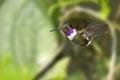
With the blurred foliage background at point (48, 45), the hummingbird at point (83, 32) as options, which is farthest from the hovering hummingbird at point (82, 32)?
the blurred foliage background at point (48, 45)

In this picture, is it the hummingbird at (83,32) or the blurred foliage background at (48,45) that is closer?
the hummingbird at (83,32)

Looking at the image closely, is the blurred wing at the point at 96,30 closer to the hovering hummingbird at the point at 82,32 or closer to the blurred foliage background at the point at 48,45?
the hovering hummingbird at the point at 82,32

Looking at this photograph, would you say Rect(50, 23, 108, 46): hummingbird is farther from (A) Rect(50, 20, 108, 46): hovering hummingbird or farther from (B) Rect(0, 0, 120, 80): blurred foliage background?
(B) Rect(0, 0, 120, 80): blurred foliage background

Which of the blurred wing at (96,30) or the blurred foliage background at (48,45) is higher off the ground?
the blurred foliage background at (48,45)

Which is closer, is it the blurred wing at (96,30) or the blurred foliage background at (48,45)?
the blurred wing at (96,30)

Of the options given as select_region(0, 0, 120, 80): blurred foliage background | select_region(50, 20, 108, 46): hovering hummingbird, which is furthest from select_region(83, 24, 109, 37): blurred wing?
select_region(0, 0, 120, 80): blurred foliage background

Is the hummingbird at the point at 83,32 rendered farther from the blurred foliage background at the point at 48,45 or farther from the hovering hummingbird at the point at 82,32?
the blurred foliage background at the point at 48,45

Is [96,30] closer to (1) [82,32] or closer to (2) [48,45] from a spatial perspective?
(1) [82,32]

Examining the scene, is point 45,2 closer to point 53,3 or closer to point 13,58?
point 53,3
